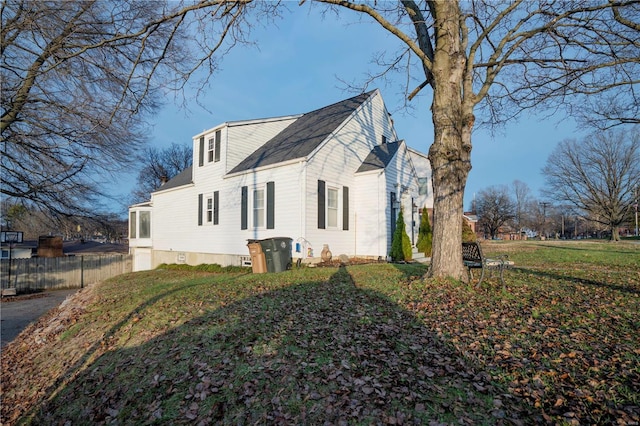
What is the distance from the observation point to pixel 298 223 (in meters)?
11.9

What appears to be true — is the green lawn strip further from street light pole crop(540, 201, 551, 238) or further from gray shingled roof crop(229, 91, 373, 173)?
street light pole crop(540, 201, 551, 238)

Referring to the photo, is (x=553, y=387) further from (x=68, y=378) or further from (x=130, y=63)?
(x=130, y=63)

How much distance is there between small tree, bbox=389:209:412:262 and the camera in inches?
503

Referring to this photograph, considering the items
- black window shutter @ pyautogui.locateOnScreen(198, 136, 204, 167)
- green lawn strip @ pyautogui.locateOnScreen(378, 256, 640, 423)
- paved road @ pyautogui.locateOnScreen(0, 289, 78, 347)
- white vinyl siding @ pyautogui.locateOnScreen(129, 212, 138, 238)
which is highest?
black window shutter @ pyautogui.locateOnScreen(198, 136, 204, 167)

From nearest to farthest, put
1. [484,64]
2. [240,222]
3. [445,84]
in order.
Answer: [445,84] → [484,64] → [240,222]

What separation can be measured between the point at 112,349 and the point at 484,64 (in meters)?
9.02

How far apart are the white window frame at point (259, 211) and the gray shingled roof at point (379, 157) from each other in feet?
13.7

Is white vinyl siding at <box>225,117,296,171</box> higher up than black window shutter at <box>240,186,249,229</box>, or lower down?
higher up

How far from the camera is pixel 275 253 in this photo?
36.4 ft

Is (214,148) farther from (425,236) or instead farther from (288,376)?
(288,376)

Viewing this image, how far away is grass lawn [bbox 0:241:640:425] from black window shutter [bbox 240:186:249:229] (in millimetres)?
7437

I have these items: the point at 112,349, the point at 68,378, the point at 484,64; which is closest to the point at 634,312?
the point at 484,64

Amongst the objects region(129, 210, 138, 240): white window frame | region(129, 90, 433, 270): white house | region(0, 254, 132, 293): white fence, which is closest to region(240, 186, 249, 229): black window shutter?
region(129, 90, 433, 270): white house

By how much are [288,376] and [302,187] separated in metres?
8.91
